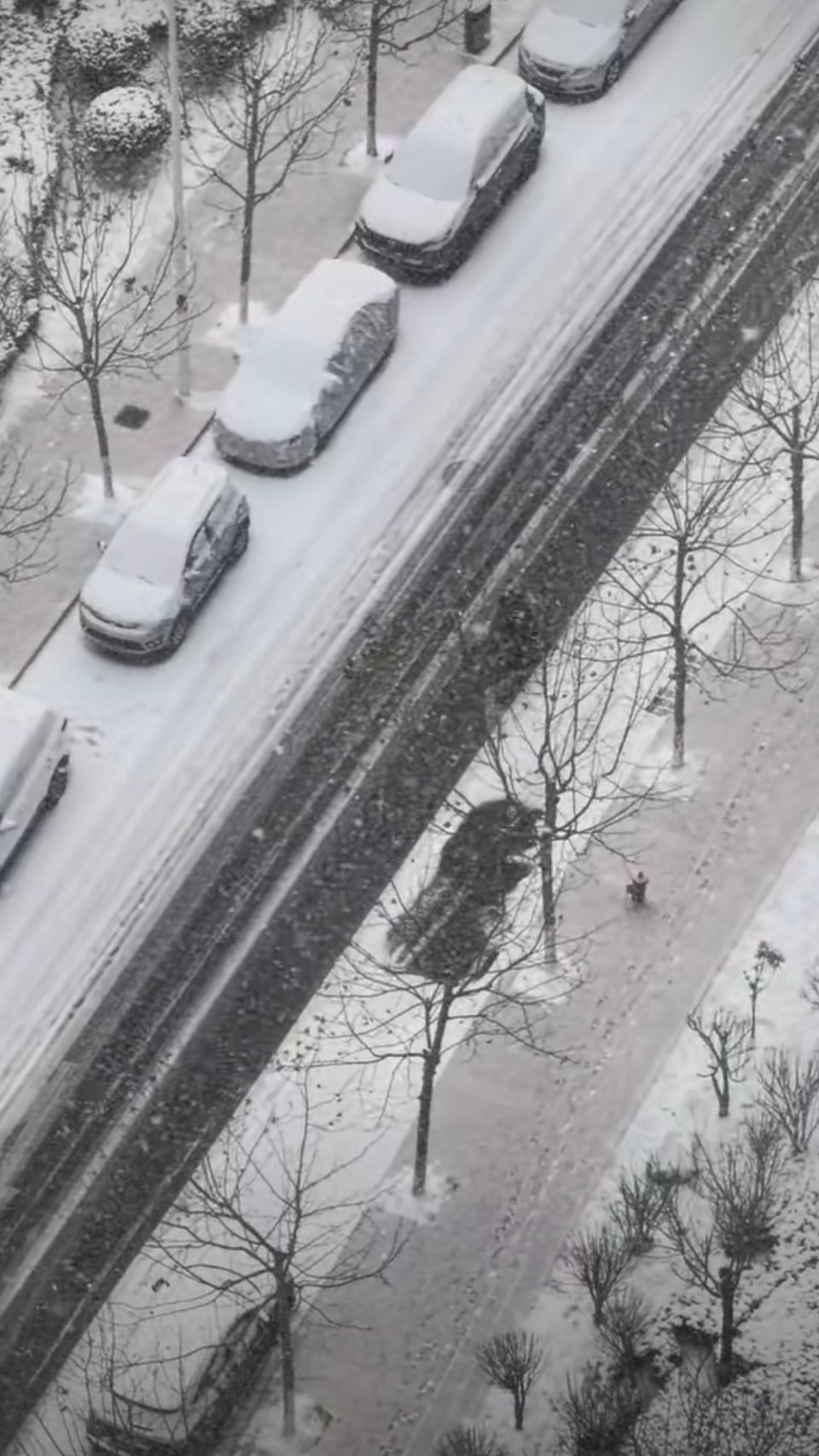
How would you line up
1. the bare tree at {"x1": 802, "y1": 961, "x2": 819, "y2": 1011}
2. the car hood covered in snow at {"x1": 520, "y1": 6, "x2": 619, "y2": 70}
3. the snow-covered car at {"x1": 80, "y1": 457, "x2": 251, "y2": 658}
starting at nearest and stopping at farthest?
the bare tree at {"x1": 802, "y1": 961, "x2": 819, "y2": 1011}
the snow-covered car at {"x1": 80, "y1": 457, "x2": 251, "y2": 658}
the car hood covered in snow at {"x1": 520, "y1": 6, "x2": 619, "y2": 70}

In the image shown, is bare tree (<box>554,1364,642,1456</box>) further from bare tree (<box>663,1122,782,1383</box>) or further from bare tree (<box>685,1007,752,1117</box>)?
bare tree (<box>685,1007,752,1117</box>)

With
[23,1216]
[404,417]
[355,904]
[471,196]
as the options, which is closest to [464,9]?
[471,196]

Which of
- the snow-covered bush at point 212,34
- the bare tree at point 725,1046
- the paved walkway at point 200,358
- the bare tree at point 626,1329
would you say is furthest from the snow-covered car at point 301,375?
the bare tree at point 626,1329

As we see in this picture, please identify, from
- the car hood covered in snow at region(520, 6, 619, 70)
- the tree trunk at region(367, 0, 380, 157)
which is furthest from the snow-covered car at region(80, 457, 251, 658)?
the car hood covered in snow at region(520, 6, 619, 70)

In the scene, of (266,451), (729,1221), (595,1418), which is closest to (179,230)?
(266,451)

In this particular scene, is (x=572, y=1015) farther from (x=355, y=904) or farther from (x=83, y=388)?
(x=83, y=388)

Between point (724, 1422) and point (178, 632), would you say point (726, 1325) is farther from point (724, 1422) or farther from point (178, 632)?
point (178, 632)

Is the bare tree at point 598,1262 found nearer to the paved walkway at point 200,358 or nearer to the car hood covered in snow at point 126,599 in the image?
the car hood covered in snow at point 126,599
